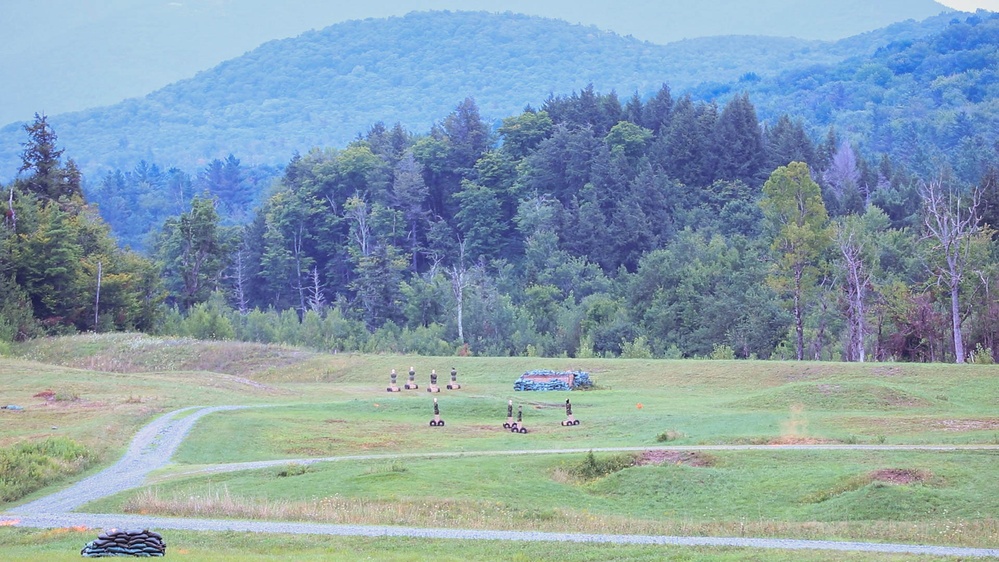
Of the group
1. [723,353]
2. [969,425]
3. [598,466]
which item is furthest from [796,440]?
[723,353]

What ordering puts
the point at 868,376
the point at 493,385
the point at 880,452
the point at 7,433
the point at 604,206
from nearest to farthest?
1. the point at 880,452
2. the point at 7,433
3. the point at 868,376
4. the point at 493,385
5. the point at 604,206

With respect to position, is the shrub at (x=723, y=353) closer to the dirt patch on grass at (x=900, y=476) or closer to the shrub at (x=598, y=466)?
the shrub at (x=598, y=466)

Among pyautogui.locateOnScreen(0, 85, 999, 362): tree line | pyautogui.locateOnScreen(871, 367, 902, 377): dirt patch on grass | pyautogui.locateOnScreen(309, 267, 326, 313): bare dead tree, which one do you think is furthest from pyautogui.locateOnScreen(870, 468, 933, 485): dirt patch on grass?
pyautogui.locateOnScreen(309, 267, 326, 313): bare dead tree

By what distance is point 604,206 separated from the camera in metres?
119

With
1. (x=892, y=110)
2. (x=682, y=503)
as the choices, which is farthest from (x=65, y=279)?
(x=892, y=110)

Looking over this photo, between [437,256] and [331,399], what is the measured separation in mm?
72458

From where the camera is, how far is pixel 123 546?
20031mm

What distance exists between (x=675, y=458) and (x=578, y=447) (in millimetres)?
4448

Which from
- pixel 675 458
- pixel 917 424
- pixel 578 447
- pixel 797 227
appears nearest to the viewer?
pixel 675 458

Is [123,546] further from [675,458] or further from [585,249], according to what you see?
[585,249]

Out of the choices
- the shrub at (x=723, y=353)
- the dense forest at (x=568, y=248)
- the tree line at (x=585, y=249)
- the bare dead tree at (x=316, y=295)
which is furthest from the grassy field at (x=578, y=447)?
the bare dead tree at (x=316, y=295)

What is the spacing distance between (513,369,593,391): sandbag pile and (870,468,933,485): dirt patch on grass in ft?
85.8

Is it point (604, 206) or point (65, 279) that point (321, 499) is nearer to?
point (65, 279)

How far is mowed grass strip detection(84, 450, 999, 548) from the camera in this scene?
24.7 m
